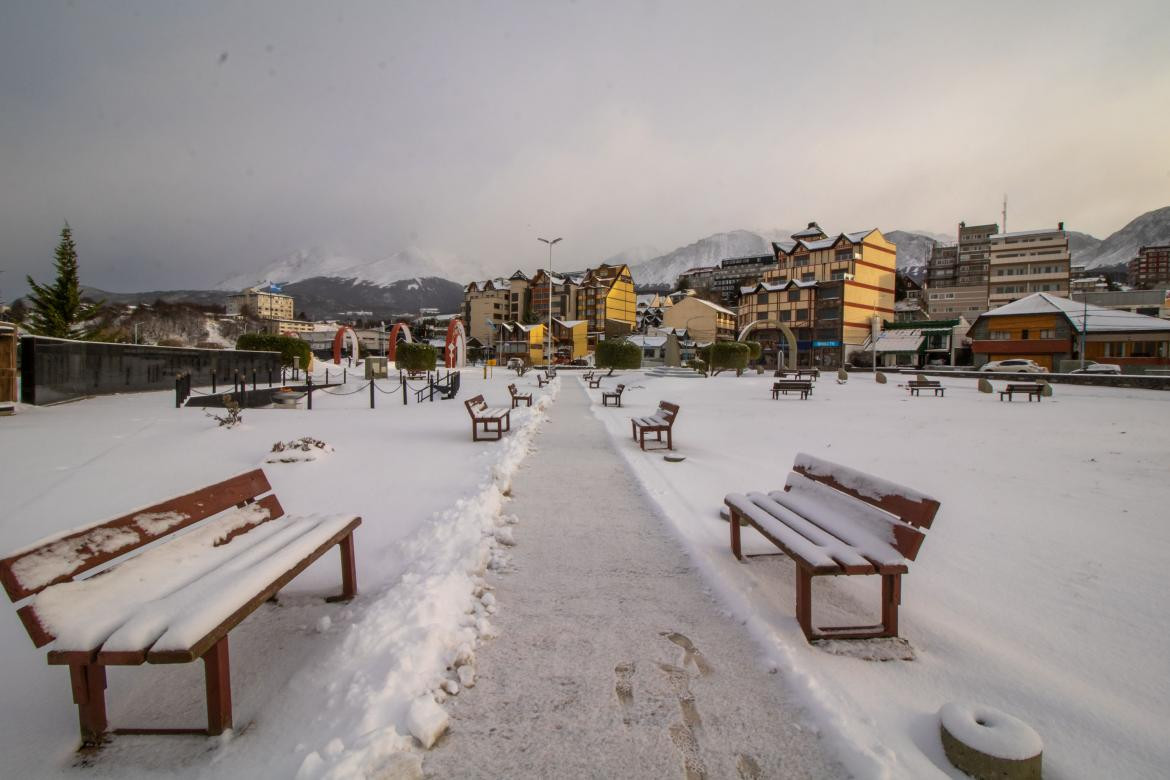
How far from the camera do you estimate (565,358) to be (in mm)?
68188

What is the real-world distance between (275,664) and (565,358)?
6545 centimetres

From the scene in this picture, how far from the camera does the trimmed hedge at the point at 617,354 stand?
1726 inches

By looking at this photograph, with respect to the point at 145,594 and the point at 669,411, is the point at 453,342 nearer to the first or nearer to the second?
the point at 669,411

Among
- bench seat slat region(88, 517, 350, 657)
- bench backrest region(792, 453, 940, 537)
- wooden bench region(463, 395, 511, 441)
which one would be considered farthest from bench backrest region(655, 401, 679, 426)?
bench seat slat region(88, 517, 350, 657)

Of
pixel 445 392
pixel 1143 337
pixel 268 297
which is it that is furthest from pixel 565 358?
pixel 268 297

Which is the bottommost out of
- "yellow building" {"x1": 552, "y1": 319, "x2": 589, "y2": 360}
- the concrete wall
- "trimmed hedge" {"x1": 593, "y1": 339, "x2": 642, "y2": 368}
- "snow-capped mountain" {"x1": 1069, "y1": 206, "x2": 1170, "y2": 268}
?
the concrete wall

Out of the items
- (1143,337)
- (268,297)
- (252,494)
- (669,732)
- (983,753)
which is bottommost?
(669,732)

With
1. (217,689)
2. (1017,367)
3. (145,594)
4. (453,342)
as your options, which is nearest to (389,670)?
(217,689)

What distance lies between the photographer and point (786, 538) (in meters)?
3.57

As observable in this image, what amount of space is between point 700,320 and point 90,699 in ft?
224

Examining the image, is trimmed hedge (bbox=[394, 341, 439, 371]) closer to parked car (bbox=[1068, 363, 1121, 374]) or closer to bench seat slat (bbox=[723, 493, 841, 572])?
bench seat slat (bbox=[723, 493, 841, 572])

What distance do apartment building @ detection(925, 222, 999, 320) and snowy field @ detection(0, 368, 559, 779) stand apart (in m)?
79.0

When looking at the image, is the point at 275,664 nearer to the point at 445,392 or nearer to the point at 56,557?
the point at 56,557

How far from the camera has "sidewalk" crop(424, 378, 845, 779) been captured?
233cm
